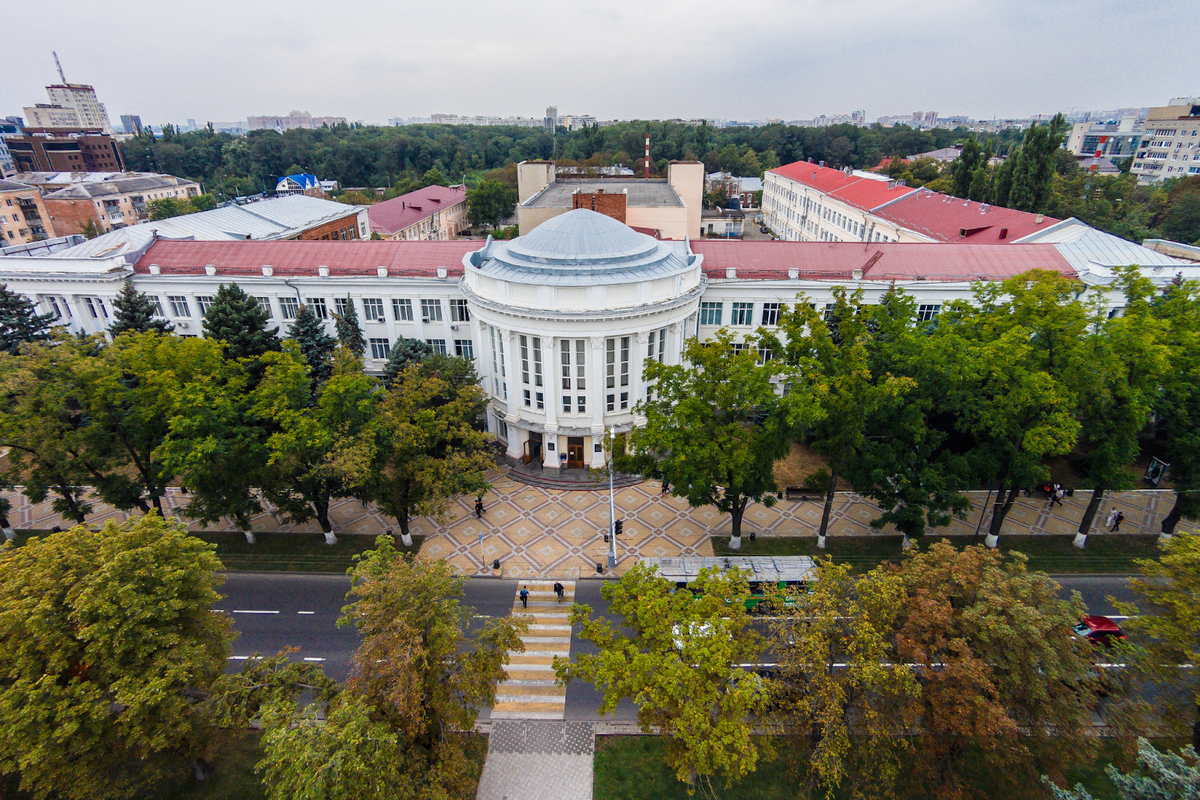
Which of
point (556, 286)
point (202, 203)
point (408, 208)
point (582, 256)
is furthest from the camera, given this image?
point (202, 203)

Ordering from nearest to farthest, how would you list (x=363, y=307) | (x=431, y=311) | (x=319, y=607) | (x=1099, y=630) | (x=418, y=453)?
(x=1099, y=630), (x=418, y=453), (x=319, y=607), (x=431, y=311), (x=363, y=307)

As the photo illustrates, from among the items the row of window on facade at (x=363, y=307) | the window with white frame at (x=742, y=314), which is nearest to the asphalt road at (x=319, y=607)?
the row of window on facade at (x=363, y=307)

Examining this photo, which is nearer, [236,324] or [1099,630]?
[1099,630]

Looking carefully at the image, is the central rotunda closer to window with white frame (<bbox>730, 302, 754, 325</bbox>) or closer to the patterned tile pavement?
window with white frame (<bbox>730, 302, 754, 325</bbox>)

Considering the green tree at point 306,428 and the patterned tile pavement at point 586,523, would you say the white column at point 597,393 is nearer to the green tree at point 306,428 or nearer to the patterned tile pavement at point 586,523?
the patterned tile pavement at point 586,523

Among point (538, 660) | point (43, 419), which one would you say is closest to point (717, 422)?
point (538, 660)

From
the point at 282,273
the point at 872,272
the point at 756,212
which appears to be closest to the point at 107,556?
the point at 282,273

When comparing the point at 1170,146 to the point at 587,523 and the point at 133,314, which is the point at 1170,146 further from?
the point at 133,314
